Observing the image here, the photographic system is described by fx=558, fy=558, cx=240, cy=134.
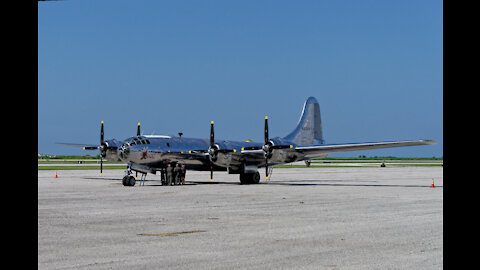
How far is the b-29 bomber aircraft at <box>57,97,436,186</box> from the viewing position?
38.3 m

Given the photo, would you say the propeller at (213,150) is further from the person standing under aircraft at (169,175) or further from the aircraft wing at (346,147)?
the aircraft wing at (346,147)

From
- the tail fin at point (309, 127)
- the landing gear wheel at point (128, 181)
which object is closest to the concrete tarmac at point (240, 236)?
the landing gear wheel at point (128, 181)

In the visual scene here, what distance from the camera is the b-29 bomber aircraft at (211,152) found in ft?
126

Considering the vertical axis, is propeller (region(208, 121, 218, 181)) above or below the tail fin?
below

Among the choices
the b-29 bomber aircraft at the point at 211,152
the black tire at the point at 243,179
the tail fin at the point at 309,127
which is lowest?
the black tire at the point at 243,179

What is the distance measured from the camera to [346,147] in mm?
39000

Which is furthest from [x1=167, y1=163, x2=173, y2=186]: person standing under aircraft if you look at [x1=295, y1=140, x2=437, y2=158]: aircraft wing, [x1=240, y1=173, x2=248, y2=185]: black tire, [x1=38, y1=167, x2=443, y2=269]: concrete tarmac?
[x1=38, y1=167, x2=443, y2=269]: concrete tarmac

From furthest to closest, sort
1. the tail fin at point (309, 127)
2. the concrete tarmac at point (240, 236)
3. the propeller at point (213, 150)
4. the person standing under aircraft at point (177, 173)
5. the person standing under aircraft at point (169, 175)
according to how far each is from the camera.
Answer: the tail fin at point (309, 127)
the propeller at point (213, 150)
the person standing under aircraft at point (177, 173)
the person standing under aircraft at point (169, 175)
the concrete tarmac at point (240, 236)

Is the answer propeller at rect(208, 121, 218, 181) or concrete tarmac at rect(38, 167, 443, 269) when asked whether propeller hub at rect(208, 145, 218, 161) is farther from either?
concrete tarmac at rect(38, 167, 443, 269)

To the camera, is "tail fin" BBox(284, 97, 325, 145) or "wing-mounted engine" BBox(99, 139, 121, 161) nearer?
"wing-mounted engine" BBox(99, 139, 121, 161)

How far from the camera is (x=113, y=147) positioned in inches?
1677

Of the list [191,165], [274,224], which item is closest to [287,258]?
[274,224]

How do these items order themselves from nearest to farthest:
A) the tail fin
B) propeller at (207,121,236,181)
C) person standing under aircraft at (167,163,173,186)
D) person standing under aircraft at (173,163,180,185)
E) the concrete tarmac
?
the concrete tarmac → person standing under aircraft at (167,163,173,186) → person standing under aircraft at (173,163,180,185) → propeller at (207,121,236,181) → the tail fin
